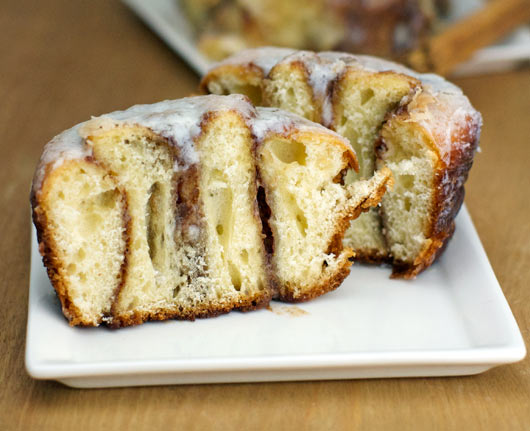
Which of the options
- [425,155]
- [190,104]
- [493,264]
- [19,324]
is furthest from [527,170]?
[19,324]

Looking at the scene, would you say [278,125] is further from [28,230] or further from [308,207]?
[28,230]

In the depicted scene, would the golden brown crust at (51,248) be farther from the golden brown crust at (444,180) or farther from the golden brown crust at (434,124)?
the golden brown crust at (444,180)

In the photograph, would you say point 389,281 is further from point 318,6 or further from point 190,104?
point 318,6

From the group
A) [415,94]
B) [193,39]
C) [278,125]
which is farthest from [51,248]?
[193,39]

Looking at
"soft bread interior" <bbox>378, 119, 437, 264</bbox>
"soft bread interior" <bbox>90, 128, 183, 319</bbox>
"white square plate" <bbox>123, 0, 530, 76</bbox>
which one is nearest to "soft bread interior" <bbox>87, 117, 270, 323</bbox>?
"soft bread interior" <bbox>90, 128, 183, 319</bbox>

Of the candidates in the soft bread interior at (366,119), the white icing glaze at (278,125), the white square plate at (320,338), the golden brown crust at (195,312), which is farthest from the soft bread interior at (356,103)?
the golden brown crust at (195,312)

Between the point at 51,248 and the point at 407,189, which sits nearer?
the point at 51,248
